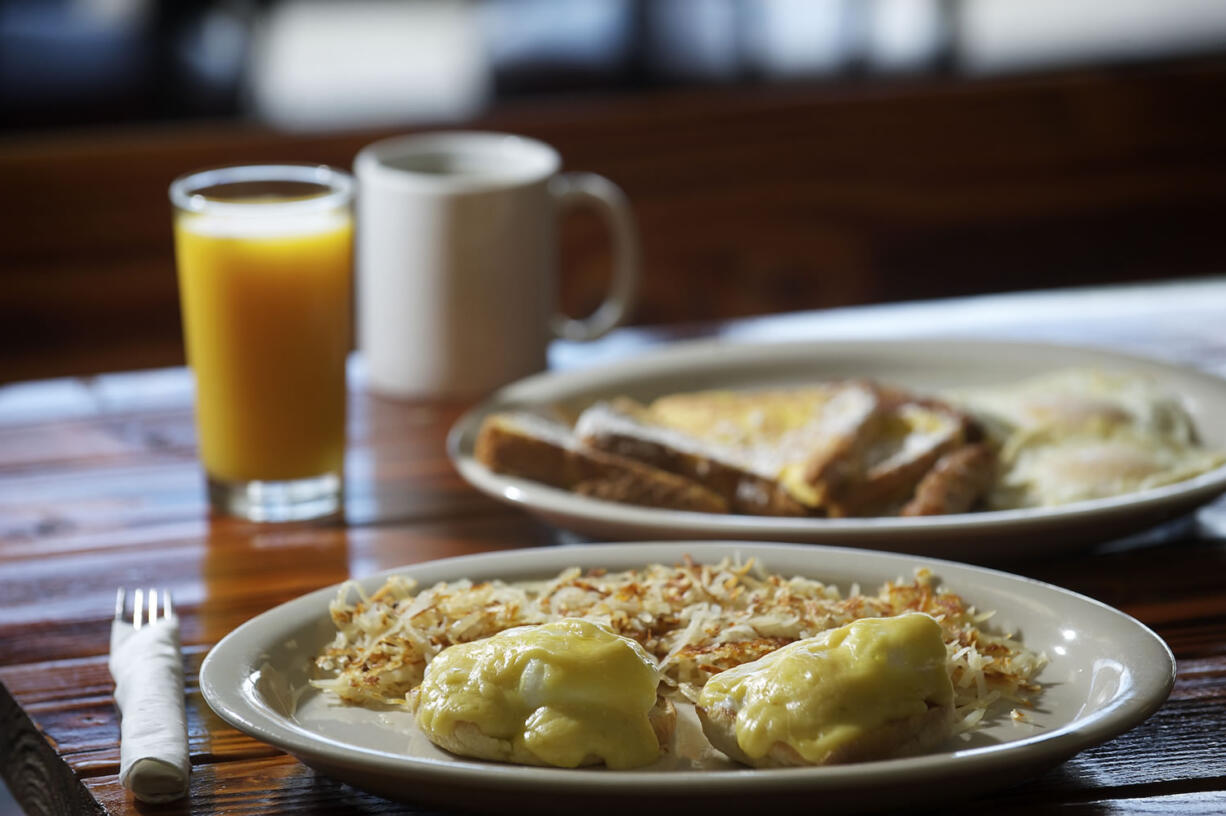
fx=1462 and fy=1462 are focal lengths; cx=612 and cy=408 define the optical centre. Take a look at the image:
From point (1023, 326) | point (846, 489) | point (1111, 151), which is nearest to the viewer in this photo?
point (846, 489)

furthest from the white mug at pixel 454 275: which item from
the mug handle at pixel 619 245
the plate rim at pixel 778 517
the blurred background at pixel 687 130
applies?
the blurred background at pixel 687 130

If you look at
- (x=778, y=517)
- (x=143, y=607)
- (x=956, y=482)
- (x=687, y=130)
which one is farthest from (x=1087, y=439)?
(x=687, y=130)

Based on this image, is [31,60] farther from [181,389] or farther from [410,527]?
[410,527]

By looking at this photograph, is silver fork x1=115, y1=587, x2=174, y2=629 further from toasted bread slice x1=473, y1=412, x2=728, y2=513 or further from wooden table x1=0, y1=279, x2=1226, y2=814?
toasted bread slice x1=473, y1=412, x2=728, y2=513

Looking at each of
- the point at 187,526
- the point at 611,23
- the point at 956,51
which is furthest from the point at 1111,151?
the point at 187,526

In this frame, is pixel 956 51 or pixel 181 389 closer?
pixel 181 389

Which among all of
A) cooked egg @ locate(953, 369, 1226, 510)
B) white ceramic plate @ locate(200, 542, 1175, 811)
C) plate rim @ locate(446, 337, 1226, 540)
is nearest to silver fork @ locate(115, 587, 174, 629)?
white ceramic plate @ locate(200, 542, 1175, 811)

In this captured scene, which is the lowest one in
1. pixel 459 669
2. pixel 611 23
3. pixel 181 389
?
pixel 181 389
